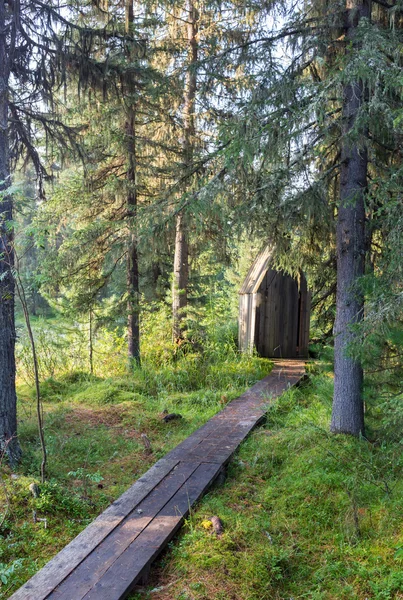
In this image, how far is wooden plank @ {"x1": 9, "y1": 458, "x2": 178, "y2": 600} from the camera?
289 centimetres

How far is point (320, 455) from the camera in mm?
4969

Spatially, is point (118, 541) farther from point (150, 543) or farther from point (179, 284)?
point (179, 284)

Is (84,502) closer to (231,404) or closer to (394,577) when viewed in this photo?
(394,577)

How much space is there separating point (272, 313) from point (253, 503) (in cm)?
691

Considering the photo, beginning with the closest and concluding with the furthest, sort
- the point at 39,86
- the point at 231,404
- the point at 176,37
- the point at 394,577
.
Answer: the point at 394,577 < the point at 39,86 < the point at 231,404 < the point at 176,37

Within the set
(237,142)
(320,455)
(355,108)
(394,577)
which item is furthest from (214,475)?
(355,108)

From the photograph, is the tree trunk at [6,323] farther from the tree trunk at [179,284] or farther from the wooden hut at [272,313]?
the wooden hut at [272,313]

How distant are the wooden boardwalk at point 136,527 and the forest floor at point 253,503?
0.17 m

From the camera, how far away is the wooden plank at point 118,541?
114 inches

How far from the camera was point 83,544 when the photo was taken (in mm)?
3393

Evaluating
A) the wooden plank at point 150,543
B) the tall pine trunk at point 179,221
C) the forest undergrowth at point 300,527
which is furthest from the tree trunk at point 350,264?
the tall pine trunk at point 179,221

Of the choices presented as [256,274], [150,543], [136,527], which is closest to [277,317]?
[256,274]

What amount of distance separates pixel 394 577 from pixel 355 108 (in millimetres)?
4536

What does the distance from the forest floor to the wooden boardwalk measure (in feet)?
0.55
